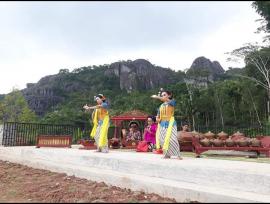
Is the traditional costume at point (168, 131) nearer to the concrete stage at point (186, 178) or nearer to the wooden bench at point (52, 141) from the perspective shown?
the concrete stage at point (186, 178)

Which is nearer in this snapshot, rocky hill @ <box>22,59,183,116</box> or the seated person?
the seated person

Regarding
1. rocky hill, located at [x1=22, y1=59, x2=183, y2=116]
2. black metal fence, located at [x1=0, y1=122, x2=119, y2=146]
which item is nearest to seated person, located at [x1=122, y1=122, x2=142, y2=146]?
black metal fence, located at [x1=0, y1=122, x2=119, y2=146]

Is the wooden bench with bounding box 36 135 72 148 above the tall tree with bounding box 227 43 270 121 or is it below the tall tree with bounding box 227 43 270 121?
below

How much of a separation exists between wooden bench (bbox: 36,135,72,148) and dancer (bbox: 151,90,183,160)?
555 cm

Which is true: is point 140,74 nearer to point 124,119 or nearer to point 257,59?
point 257,59

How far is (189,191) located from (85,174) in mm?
2858

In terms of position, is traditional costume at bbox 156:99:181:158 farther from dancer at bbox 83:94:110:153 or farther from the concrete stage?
dancer at bbox 83:94:110:153

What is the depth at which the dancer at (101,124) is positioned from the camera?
32.5ft

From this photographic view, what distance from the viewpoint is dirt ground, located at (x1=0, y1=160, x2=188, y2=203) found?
5146mm

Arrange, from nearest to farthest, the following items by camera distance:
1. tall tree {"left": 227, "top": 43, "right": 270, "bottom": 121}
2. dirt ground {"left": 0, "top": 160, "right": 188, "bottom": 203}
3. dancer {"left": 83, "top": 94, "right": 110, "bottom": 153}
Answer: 1. dirt ground {"left": 0, "top": 160, "right": 188, "bottom": 203}
2. dancer {"left": 83, "top": 94, "right": 110, "bottom": 153}
3. tall tree {"left": 227, "top": 43, "right": 270, "bottom": 121}

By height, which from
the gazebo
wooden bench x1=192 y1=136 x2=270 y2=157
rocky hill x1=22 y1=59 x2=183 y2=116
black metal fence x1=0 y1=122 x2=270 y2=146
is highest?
rocky hill x1=22 y1=59 x2=183 y2=116

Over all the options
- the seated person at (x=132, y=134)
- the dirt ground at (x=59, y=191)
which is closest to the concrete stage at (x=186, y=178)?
the dirt ground at (x=59, y=191)

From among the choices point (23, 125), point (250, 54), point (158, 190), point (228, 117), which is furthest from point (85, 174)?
point (228, 117)

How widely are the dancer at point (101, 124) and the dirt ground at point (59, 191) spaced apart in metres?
1.98
